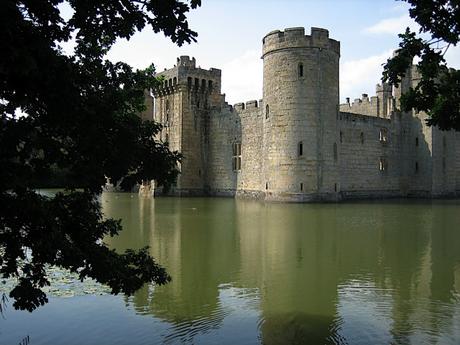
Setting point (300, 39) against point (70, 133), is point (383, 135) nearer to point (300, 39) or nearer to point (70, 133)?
point (300, 39)

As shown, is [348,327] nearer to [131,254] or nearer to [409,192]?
[131,254]

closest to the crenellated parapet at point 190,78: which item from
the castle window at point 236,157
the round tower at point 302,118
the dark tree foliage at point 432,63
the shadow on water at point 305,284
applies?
the castle window at point 236,157

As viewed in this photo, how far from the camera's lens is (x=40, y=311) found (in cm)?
625

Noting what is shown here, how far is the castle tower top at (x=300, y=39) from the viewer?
26344 mm

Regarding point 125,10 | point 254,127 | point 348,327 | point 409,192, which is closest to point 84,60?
point 125,10

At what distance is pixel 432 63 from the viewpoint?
4895 millimetres

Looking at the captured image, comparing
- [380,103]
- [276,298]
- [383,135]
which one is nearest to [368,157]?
[383,135]

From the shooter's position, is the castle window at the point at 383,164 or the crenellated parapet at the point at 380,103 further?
the crenellated parapet at the point at 380,103

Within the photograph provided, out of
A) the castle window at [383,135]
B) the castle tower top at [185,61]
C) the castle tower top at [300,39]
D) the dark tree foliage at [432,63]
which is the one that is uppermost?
the castle tower top at [185,61]

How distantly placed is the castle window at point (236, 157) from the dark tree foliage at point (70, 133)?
93.9 ft

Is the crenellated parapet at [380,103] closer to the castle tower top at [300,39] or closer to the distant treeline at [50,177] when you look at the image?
the castle tower top at [300,39]

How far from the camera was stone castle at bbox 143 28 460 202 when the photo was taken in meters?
26.3

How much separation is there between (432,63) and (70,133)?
3.52 meters

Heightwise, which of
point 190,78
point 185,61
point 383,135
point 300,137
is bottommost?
point 300,137
